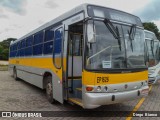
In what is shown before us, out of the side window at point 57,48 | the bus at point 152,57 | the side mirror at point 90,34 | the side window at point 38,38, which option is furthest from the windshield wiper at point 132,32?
the bus at point 152,57

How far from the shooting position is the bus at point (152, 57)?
38.4ft

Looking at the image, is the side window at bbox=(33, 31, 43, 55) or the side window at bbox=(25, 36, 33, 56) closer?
the side window at bbox=(33, 31, 43, 55)

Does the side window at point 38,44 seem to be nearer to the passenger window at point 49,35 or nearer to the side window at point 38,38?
the side window at point 38,38

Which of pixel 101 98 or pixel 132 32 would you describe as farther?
pixel 132 32

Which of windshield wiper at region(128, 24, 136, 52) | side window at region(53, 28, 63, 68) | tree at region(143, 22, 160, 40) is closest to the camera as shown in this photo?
windshield wiper at region(128, 24, 136, 52)

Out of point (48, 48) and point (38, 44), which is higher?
point (38, 44)

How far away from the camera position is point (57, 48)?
816cm

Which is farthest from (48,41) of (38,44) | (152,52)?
(152,52)

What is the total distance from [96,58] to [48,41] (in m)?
3.61

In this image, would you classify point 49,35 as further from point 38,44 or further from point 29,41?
point 29,41

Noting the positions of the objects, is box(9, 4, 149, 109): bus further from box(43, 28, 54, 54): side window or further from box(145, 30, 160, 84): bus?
box(145, 30, 160, 84): bus

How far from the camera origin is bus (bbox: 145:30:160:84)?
461 inches

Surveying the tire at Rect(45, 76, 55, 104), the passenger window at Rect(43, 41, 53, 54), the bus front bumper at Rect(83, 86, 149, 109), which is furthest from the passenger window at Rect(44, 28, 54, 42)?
the bus front bumper at Rect(83, 86, 149, 109)

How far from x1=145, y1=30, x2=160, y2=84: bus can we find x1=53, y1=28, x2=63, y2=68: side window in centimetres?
538
